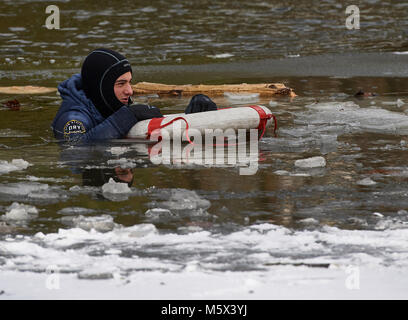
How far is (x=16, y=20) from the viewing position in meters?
20.3

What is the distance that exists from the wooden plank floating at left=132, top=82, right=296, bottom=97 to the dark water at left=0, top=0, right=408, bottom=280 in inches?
8.8

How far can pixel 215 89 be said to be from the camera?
10781 millimetres

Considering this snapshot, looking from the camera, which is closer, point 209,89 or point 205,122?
point 205,122

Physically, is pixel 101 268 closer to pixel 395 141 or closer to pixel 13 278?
pixel 13 278

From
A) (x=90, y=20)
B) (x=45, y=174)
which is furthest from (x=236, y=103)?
(x=90, y=20)

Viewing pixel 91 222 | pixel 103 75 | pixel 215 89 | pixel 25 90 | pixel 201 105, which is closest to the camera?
pixel 91 222

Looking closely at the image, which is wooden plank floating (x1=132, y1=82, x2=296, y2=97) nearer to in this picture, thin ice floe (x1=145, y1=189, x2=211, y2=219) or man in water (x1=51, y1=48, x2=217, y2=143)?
man in water (x1=51, y1=48, x2=217, y2=143)

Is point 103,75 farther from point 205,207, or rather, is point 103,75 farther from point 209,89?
point 209,89

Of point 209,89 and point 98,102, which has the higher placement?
point 98,102

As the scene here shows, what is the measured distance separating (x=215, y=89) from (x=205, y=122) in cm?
291

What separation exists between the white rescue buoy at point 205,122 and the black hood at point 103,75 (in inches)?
12.6

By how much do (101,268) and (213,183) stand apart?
1.83 metres

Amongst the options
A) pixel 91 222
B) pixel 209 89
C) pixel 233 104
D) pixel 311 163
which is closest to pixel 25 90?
pixel 209 89

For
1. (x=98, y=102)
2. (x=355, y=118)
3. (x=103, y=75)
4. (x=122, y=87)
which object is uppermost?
(x=103, y=75)
